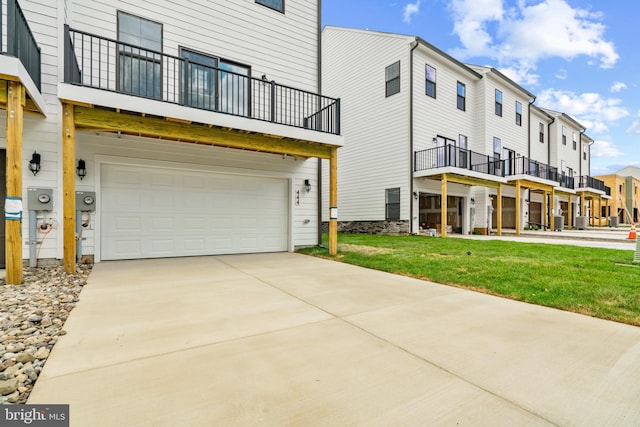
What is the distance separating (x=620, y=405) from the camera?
1.72 meters

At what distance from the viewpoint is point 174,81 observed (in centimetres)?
704

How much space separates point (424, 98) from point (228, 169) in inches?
389

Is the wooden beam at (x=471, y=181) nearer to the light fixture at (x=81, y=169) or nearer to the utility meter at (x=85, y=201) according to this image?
the utility meter at (x=85, y=201)

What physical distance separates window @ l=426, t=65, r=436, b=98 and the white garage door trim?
8962 mm

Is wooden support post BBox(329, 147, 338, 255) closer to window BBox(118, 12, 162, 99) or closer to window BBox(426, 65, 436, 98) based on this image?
window BBox(118, 12, 162, 99)

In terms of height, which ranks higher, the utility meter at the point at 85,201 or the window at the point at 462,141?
the window at the point at 462,141

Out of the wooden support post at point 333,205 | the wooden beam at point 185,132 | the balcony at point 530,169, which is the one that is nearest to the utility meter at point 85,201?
the wooden beam at point 185,132

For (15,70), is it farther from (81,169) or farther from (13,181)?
(81,169)

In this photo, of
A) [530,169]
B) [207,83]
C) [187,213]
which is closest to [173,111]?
[207,83]

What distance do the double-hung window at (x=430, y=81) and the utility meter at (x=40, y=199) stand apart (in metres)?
13.9

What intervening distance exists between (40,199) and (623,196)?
50528 millimetres

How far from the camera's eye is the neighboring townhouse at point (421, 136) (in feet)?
43.4

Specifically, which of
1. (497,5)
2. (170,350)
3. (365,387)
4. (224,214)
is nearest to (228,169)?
(224,214)

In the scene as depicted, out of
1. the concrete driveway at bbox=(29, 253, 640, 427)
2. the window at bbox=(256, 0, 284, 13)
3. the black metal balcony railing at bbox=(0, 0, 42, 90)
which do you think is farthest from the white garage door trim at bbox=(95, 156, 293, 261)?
the window at bbox=(256, 0, 284, 13)
